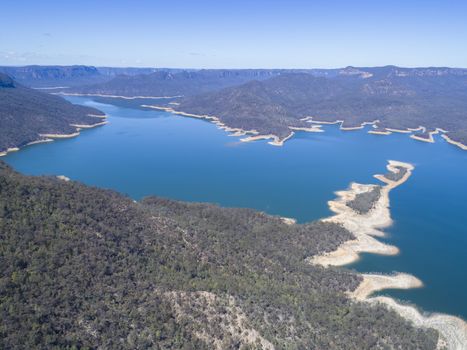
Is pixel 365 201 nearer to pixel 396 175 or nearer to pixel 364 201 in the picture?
pixel 364 201

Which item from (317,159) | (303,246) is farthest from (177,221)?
(317,159)

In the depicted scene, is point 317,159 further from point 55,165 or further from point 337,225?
point 55,165

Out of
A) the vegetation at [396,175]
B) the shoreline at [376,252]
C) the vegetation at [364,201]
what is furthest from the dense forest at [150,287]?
the vegetation at [396,175]

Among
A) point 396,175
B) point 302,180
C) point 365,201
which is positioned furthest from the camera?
point 396,175

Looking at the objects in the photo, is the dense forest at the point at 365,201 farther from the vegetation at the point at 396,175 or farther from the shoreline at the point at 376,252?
the vegetation at the point at 396,175

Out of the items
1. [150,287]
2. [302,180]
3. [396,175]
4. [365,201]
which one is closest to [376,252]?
[365,201]

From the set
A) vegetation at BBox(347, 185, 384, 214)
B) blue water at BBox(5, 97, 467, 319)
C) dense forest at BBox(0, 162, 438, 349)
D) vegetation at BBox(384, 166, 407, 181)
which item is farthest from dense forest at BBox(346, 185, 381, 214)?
dense forest at BBox(0, 162, 438, 349)

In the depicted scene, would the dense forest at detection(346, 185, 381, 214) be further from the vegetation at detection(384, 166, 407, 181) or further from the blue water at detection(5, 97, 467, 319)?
the vegetation at detection(384, 166, 407, 181)
